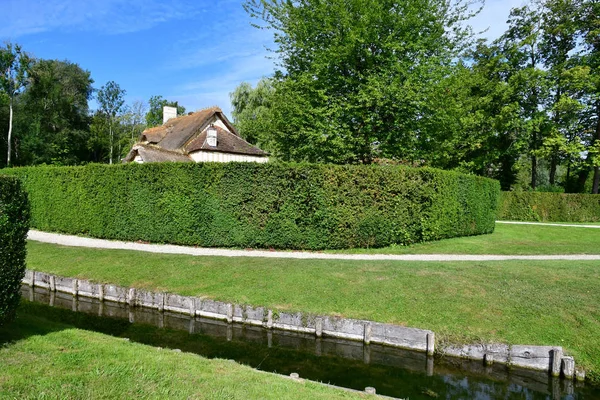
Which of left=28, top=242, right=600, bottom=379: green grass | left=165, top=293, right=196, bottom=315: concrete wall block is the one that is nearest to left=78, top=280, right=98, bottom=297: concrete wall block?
left=28, top=242, right=600, bottom=379: green grass

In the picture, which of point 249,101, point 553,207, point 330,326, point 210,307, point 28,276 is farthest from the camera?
point 249,101

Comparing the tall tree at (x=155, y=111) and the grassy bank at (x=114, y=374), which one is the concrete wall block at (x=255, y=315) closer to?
the grassy bank at (x=114, y=374)

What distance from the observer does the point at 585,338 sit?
817 cm

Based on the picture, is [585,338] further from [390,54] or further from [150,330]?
[390,54]

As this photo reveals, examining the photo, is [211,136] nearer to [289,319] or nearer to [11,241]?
[289,319]

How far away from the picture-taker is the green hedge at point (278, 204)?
1731 centimetres

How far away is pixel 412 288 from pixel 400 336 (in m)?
2.23

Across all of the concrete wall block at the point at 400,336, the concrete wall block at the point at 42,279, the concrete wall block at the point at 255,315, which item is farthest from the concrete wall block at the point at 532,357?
the concrete wall block at the point at 42,279

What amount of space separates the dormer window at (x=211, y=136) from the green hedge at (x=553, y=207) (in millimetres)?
25712

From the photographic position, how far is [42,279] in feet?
44.7

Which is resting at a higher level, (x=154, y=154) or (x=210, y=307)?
(x=154, y=154)

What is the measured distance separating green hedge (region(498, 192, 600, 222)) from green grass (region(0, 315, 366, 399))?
3244cm

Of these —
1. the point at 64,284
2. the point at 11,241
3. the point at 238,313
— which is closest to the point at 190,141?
the point at 64,284

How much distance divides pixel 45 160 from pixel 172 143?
975 inches
